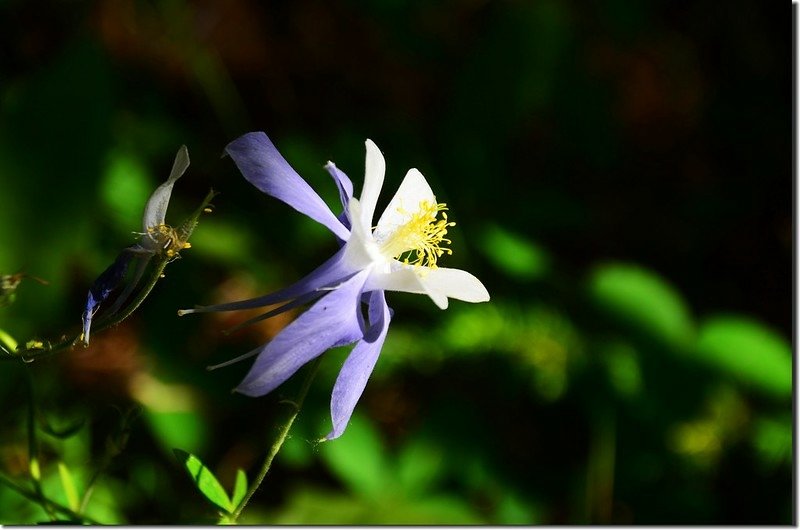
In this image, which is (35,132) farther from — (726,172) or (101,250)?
(726,172)

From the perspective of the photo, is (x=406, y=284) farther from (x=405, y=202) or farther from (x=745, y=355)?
(x=745, y=355)

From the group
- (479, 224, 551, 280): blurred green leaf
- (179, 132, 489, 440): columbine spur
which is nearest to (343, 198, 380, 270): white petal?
(179, 132, 489, 440): columbine spur

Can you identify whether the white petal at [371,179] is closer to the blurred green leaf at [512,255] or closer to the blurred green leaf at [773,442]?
the blurred green leaf at [512,255]

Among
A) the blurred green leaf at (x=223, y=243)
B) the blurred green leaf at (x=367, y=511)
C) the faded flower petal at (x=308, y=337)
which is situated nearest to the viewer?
the faded flower petal at (x=308, y=337)

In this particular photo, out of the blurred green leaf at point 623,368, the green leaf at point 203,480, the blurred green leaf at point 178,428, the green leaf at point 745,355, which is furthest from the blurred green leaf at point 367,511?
the green leaf at point 203,480

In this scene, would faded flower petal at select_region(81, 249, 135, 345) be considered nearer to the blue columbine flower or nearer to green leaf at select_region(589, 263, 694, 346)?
the blue columbine flower

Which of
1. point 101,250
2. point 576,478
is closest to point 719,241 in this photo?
point 576,478
